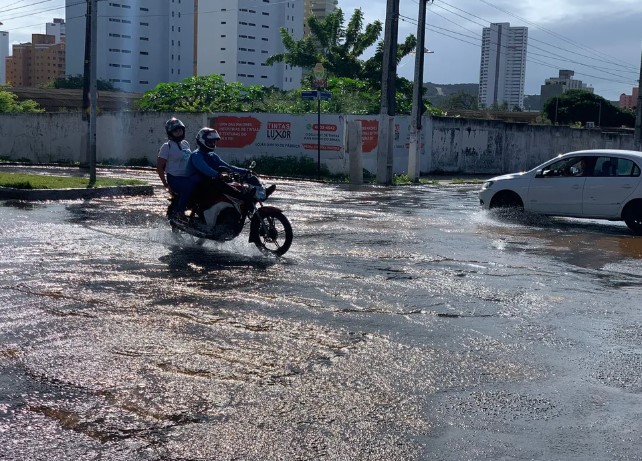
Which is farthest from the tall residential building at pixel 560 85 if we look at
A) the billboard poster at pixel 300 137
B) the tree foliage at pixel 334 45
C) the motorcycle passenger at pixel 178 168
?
the motorcycle passenger at pixel 178 168

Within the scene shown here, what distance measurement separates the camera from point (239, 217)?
38.5ft

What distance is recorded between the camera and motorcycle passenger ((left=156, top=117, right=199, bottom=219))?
1210cm

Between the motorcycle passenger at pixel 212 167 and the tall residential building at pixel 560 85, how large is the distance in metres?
109

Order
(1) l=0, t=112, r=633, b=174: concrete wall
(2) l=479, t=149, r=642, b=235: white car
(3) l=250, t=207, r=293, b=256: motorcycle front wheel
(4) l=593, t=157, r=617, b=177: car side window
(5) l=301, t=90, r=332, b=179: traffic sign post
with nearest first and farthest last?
(3) l=250, t=207, r=293, b=256: motorcycle front wheel
(2) l=479, t=149, r=642, b=235: white car
(4) l=593, t=157, r=617, b=177: car side window
(5) l=301, t=90, r=332, b=179: traffic sign post
(1) l=0, t=112, r=633, b=174: concrete wall

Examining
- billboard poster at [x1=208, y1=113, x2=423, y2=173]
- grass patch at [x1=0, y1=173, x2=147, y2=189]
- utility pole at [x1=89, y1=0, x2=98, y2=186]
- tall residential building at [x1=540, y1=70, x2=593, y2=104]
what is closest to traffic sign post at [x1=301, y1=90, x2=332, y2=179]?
billboard poster at [x1=208, y1=113, x2=423, y2=173]

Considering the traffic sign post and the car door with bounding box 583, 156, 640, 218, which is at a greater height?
the traffic sign post

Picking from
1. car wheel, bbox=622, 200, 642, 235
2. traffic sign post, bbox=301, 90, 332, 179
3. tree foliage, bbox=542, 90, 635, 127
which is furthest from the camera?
tree foliage, bbox=542, 90, 635, 127

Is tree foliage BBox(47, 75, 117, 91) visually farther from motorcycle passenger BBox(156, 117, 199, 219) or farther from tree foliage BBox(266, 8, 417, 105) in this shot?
motorcycle passenger BBox(156, 117, 199, 219)

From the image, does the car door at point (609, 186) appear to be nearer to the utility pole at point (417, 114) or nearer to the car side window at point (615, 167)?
the car side window at point (615, 167)

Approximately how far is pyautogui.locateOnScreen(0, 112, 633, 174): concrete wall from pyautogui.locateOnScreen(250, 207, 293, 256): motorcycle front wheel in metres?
25.4

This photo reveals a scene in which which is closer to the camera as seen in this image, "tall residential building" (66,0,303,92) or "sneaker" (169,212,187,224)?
"sneaker" (169,212,187,224)

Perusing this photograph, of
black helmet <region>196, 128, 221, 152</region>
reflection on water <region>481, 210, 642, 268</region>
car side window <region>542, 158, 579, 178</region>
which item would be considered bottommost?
reflection on water <region>481, 210, 642, 268</region>

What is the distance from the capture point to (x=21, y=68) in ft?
632

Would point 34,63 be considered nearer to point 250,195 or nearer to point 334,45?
point 334,45
